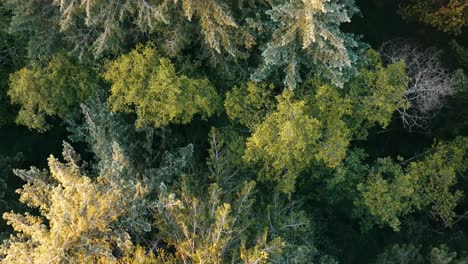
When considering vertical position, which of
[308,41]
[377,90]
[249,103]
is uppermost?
[308,41]

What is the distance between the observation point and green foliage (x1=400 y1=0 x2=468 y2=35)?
18.0m

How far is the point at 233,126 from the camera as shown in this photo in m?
16.6

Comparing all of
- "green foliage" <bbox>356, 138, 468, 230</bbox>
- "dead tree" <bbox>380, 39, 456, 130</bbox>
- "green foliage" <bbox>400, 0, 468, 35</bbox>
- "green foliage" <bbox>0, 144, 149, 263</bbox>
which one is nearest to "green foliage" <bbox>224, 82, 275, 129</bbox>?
"green foliage" <bbox>356, 138, 468, 230</bbox>

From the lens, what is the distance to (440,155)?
1661 centimetres

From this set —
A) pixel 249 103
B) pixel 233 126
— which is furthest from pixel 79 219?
pixel 233 126

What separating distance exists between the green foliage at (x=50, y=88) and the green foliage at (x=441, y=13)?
41.1 ft

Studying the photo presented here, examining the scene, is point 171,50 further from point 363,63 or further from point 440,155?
point 440,155

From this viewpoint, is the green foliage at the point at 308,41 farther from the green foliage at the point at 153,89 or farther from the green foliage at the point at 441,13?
the green foliage at the point at 441,13

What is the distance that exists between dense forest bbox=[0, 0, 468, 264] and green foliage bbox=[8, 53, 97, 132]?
6 centimetres

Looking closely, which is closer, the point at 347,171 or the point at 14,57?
the point at 347,171

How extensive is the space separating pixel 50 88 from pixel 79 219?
6.50 m

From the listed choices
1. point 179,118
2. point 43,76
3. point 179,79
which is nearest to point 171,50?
point 179,79

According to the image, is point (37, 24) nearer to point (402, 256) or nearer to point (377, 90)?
point (377, 90)

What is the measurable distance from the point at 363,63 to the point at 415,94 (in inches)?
115
